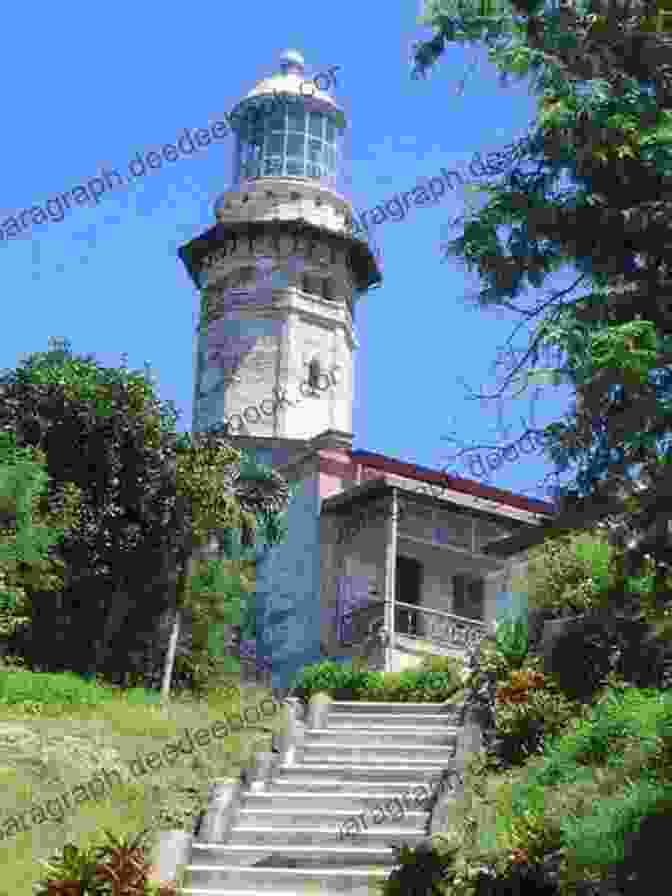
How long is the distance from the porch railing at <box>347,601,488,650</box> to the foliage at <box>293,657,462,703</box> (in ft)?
23.0

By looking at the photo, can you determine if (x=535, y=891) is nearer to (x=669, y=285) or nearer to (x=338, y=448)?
(x=669, y=285)

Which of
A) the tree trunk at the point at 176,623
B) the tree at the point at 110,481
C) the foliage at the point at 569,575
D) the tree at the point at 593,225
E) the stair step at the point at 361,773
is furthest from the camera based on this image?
the tree at the point at 110,481

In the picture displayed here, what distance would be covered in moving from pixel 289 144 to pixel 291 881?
2908cm

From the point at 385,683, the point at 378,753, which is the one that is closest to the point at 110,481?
the point at 385,683

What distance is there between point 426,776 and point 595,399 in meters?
6.71

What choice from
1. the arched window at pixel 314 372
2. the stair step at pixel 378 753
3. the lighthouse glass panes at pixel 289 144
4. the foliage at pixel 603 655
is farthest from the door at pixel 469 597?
the foliage at pixel 603 655

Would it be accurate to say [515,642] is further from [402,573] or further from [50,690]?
[402,573]

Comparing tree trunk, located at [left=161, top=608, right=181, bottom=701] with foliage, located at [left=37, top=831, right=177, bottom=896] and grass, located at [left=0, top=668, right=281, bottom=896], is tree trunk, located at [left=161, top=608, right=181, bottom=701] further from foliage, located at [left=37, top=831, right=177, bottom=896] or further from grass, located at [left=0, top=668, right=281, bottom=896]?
foliage, located at [left=37, top=831, right=177, bottom=896]

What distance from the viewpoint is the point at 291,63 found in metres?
40.5

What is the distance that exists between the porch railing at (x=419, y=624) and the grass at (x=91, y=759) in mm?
7305

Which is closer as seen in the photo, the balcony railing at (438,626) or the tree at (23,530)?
the tree at (23,530)

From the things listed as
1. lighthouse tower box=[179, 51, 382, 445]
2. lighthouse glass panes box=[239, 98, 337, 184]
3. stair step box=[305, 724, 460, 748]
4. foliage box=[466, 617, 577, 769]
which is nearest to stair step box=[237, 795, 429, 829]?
foliage box=[466, 617, 577, 769]

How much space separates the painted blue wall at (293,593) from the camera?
1179 inches

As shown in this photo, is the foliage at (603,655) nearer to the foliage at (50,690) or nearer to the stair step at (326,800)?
the stair step at (326,800)
